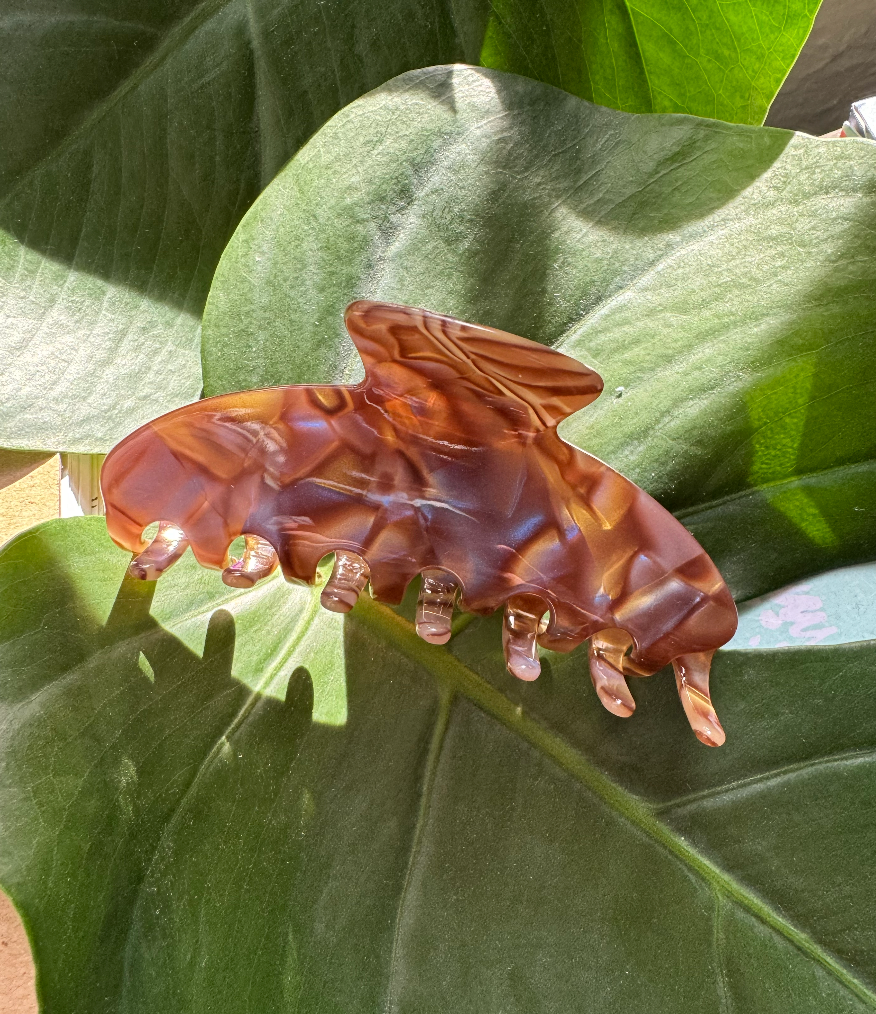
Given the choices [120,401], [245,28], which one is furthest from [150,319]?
[245,28]

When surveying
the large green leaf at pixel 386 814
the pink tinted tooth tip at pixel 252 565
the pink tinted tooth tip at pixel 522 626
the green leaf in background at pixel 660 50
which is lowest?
the large green leaf at pixel 386 814

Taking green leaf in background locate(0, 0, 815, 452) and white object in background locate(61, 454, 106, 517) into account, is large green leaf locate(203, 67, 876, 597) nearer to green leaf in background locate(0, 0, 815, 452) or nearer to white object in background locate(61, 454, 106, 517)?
green leaf in background locate(0, 0, 815, 452)

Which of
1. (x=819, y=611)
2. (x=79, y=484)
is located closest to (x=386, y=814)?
(x=819, y=611)

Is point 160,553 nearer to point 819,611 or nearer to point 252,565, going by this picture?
point 252,565

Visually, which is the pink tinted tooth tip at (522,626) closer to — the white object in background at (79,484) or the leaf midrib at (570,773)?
the leaf midrib at (570,773)

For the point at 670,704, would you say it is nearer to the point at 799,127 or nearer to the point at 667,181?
the point at 667,181

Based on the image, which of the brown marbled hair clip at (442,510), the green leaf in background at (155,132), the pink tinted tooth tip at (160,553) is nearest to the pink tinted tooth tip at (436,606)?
the brown marbled hair clip at (442,510)
